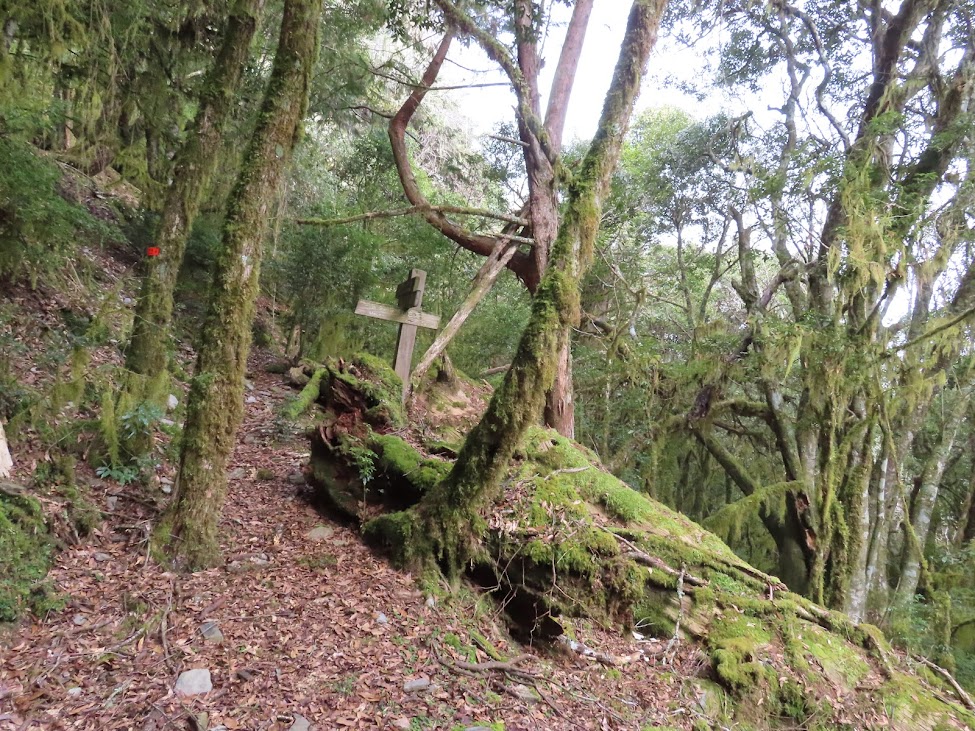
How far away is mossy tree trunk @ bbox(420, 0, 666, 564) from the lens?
173 inches

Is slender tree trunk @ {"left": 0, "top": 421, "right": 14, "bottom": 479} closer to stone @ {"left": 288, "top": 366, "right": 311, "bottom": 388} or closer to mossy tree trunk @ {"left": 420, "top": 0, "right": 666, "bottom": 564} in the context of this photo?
mossy tree trunk @ {"left": 420, "top": 0, "right": 666, "bottom": 564}

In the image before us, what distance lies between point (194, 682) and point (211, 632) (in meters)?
0.44

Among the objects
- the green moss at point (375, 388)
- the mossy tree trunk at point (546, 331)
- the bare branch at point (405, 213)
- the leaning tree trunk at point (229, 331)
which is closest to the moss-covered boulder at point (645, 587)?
the mossy tree trunk at point (546, 331)

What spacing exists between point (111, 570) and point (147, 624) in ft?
A: 2.14

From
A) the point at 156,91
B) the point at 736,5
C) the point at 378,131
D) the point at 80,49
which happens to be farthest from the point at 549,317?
the point at 736,5

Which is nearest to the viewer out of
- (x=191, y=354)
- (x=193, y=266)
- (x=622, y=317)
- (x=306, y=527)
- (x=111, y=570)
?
(x=111, y=570)

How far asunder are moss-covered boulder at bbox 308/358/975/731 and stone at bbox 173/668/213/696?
175cm

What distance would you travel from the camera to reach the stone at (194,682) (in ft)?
10.4

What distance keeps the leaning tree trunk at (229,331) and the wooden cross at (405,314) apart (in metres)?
3.17

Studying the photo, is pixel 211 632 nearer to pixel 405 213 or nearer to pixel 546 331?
pixel 546 331

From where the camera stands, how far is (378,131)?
11.2 m

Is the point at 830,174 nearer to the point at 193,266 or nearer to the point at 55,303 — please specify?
the point at 193,266

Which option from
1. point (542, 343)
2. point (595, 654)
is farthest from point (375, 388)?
point (595, 654)

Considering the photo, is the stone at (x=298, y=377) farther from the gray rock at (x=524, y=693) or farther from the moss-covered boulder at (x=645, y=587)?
the gray rock at (x=524, y=693)
